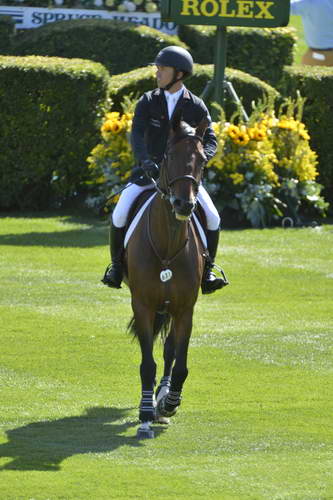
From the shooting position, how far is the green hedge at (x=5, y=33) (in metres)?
21.8

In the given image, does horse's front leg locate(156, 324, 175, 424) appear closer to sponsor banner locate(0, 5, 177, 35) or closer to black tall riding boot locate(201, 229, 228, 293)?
black tall riding boot locate(201, 229, 228, 293)

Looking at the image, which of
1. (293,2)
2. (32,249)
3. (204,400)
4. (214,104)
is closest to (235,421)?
(204,400)

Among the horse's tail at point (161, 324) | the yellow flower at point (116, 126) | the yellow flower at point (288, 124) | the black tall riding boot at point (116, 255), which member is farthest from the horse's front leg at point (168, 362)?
the yellow flower at point (288, 124)

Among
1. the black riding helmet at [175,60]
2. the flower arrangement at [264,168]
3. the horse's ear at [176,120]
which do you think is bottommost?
the flower arrangement at [264,168]

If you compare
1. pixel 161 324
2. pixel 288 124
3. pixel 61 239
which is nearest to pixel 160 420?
pixel 161 324

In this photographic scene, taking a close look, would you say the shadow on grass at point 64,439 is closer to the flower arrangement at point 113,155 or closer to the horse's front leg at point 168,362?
the horse's front leg at point 168,362

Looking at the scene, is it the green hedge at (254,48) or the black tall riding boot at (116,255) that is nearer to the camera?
the black tall riding boot at (116,255)

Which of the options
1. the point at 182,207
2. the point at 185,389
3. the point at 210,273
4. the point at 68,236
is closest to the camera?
the point at 182,207

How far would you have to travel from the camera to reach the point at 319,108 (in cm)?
2023

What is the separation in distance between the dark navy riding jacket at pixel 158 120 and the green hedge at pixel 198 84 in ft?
32.6

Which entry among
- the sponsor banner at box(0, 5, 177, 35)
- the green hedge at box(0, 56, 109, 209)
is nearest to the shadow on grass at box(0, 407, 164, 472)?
the green hedge at box(0, 56, 109, 209)

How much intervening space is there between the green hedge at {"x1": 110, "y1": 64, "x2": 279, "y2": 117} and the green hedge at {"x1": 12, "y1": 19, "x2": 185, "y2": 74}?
1640 mm

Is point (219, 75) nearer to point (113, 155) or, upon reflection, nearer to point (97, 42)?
point (113, 155)

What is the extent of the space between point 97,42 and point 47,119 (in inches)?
118
